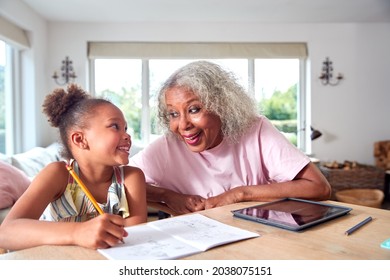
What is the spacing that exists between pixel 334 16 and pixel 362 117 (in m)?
1.27

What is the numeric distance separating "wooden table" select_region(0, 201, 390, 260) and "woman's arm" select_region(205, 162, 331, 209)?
0.27 metres

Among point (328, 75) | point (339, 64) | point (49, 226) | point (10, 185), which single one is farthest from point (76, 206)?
point (339, 64)

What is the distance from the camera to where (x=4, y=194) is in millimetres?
1707

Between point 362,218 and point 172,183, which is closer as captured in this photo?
point 362,218

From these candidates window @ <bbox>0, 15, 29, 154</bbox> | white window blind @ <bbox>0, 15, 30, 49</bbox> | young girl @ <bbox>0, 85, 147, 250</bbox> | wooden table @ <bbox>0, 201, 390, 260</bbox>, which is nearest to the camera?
wooden table @ <bbox>0, 201, 390, 260</bbox>

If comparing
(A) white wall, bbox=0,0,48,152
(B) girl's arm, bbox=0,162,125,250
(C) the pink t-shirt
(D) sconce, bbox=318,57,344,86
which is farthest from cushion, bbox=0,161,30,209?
(D) sconce, bbox=318,57,344,86

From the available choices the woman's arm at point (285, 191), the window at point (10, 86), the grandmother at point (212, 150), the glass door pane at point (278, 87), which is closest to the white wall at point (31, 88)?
the window at point (10, 86)

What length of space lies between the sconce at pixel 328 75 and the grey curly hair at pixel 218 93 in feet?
10.9

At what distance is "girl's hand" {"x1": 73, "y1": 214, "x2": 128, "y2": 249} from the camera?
0.55 meters

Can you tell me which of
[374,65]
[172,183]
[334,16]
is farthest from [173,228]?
[374,65]

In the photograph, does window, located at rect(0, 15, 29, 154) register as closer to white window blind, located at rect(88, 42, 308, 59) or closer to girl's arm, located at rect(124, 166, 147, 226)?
white window blind, located at rect(88, 42, 308, 59)

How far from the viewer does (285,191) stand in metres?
0.99
